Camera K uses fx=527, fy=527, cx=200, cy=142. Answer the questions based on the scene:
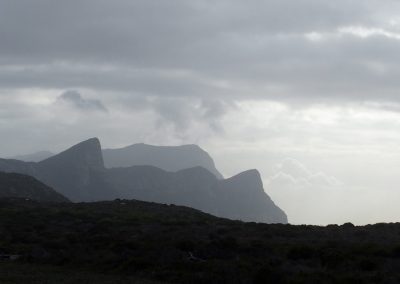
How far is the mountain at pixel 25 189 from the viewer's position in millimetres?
124688

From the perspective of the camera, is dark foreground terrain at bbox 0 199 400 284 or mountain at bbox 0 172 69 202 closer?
dark foreground terrain at bbox 0 199 400 284

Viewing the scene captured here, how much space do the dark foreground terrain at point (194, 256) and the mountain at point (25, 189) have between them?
8019 cm

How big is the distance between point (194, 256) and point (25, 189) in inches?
4194

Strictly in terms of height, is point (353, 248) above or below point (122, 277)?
above

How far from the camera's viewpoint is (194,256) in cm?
3111

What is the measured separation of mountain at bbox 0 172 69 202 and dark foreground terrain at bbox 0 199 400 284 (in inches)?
3157

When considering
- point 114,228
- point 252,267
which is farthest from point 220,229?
point 252,267

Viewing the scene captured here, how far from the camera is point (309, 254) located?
30.6 m

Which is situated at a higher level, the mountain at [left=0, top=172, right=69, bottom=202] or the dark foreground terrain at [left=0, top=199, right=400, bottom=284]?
the mountain at [left=0, top=172, right=69, bottom=202]

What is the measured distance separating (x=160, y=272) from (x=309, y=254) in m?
9.09

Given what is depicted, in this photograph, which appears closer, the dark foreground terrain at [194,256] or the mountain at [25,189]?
the dark foreground terrain at [194,256]

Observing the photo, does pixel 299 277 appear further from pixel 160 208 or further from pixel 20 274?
pixel 160 208

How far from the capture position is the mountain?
125m

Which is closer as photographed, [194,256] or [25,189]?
[194,256]
